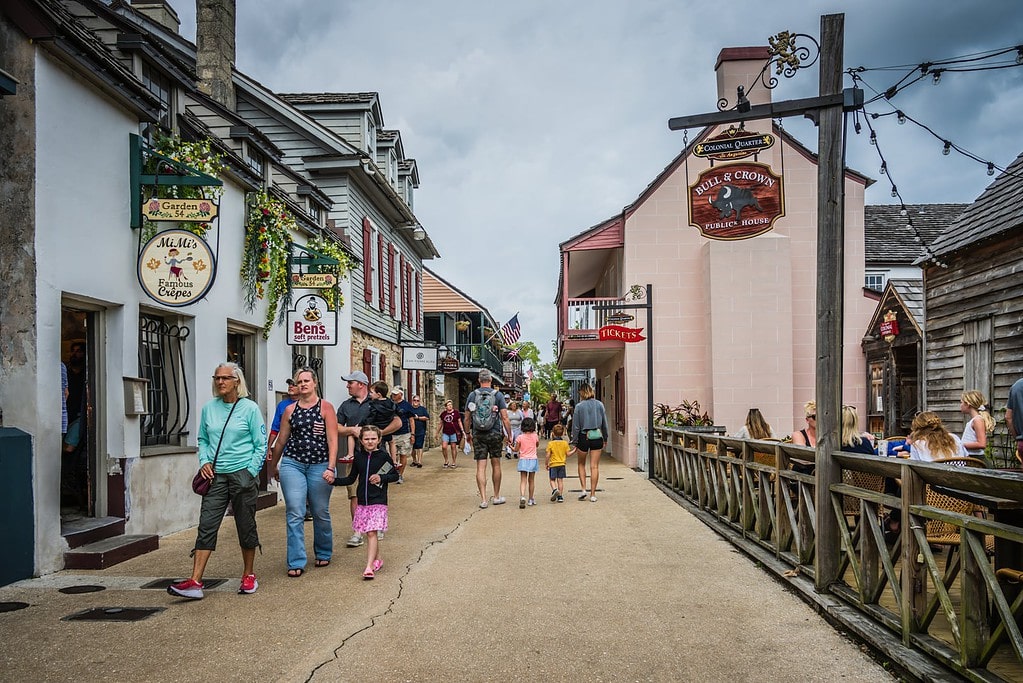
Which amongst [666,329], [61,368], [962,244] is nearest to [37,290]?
[61,368]

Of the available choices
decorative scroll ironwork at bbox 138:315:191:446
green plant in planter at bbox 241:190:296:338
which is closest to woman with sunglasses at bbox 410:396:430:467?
green plant in planter at bbox 241:190:296:338

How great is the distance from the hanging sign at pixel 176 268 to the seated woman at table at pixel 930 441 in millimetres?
6743

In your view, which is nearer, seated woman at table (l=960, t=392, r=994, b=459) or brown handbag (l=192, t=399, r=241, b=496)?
brown handbag (l=192, t=399, r=241, b=496)

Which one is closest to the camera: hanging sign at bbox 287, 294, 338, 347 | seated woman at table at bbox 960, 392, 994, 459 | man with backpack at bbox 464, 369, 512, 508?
seated woman at table at bbox 960, 392, 994, 459

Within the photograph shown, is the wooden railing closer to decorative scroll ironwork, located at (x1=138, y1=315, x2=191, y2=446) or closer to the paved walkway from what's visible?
the paved walkway

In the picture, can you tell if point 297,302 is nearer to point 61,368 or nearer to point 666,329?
point 61,368

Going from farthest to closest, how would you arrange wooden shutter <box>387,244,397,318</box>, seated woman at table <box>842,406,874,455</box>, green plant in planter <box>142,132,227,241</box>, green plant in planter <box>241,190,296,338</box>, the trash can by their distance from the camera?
wooden shutter <box>387,244,397,318</box> < green plant in planter <box>241,190,296,338</box> < green plant in planter <box>142,132,227,241</box> < seated woman at table <box>842,406,874,455</box> < the trash can

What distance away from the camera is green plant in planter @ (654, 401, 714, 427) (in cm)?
1841

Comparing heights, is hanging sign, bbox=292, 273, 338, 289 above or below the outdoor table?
above

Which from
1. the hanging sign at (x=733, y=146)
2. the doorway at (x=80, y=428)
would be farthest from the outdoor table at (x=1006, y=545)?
the doorway at (x=80, y=428)

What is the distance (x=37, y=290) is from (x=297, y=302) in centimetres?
627

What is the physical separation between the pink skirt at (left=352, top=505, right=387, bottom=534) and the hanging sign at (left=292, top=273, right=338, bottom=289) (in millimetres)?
6463

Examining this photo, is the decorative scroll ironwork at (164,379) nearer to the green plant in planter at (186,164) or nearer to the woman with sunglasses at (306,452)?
the green plant in planter at (186,164)

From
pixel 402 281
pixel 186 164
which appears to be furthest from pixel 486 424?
pixel 402 281
